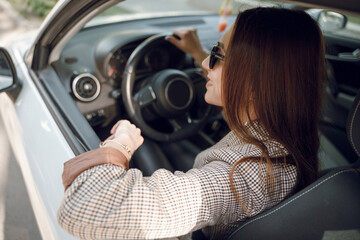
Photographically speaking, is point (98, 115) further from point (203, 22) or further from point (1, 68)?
point (203, 22)

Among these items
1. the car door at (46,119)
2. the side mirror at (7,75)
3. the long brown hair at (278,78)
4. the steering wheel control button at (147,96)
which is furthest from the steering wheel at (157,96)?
the long brown hair at (278,78)

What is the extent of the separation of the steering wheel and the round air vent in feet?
0.67

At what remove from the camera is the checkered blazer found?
0.87 meters

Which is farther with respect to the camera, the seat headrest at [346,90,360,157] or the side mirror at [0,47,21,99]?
the side mirror at [0,47,21,99]

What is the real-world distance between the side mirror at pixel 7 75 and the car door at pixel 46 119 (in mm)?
13

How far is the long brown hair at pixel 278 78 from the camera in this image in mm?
1041

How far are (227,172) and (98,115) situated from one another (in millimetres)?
1372

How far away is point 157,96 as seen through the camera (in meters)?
2.04

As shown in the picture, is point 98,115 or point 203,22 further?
point 203,22

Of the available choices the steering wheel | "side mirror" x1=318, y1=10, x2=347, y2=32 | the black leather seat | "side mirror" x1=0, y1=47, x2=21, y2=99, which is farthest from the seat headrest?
"side mirror" x1=318, y1=10, x2=347, y2=32

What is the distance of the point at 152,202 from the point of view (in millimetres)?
885

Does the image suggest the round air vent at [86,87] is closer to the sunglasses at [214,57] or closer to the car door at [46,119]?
the car door at [46,119]

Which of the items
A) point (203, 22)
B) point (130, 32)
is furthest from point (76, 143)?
point (203, 22)

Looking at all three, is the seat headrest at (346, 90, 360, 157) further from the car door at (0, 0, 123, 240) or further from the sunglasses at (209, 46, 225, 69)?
the car door at (0, 0, 123, 240)
